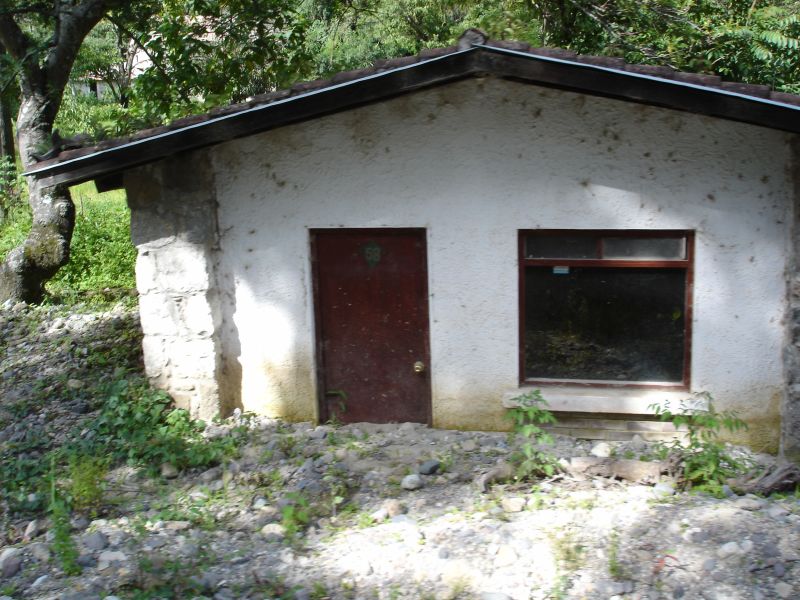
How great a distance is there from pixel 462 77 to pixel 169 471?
12.0ft

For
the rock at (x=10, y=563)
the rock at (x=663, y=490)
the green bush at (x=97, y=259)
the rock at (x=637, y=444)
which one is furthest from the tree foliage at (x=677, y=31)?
the rock at (x=10, y=563)

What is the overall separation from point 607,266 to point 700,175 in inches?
37.9

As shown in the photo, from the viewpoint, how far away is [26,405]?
756cm

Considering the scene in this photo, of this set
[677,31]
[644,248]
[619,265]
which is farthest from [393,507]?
[677,31]

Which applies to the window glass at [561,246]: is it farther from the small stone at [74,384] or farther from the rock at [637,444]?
the small stone at [74,384]

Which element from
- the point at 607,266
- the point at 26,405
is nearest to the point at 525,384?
the point at 607,266

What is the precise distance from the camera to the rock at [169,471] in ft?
20.9

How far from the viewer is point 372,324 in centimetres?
705

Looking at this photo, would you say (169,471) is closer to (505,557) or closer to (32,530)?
(32,530)

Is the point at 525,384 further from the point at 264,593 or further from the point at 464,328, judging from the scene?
the point at 264,593

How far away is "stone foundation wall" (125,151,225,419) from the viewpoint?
23.0 ft

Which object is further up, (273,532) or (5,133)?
(5,133)

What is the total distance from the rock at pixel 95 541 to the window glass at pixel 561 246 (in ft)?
12.1

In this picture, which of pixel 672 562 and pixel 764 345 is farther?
pixel 764 345
